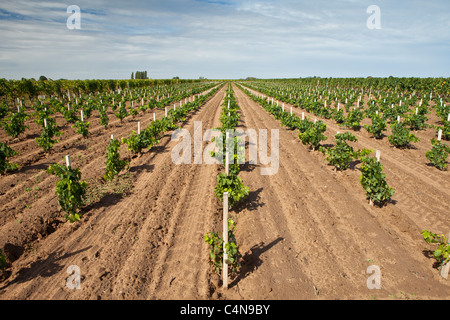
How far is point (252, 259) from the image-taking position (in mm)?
5160

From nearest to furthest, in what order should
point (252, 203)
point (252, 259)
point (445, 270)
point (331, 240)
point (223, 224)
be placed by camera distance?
1. point (223, 224)
2. point (445, 270)
3. point (252, 259)
4. point (331, 240)
5. point (252, 203)

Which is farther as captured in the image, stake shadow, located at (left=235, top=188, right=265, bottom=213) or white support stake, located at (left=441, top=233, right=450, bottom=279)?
stake shadow, located at (left=235, top=188, right=265, bottom=213)

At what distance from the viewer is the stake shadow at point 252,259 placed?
477cm

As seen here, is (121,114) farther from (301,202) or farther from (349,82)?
(349,82)

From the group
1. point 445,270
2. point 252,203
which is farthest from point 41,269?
point 445,270

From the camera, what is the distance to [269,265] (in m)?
4.98

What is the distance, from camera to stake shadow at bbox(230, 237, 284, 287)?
15.6 feet

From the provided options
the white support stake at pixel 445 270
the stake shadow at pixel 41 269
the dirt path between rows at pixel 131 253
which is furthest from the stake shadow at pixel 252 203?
the stake shadow at pixel 41 269

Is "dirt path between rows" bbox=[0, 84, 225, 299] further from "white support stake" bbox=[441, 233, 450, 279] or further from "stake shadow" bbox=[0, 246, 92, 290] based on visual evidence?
"white support stake" bbox=[441, 233, 450, 279]

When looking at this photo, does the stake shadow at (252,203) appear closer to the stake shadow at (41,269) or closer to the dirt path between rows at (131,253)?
the dirt path between rows at (131,253)

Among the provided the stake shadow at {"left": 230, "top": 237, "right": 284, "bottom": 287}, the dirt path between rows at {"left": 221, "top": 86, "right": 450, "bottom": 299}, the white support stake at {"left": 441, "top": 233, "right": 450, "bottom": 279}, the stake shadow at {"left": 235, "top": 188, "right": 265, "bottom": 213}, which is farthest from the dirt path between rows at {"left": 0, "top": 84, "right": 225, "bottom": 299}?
the white support stake at {"left": 441, "top": 233, "right": 450, "bottom": 279}

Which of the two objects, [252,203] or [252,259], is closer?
[252,259]

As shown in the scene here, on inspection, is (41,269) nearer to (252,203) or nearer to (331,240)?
(252,203)
